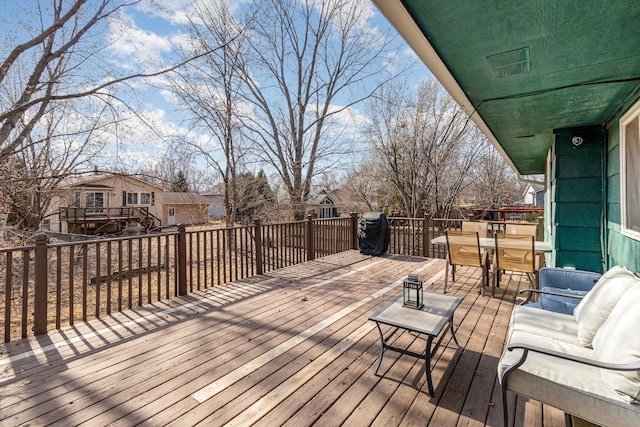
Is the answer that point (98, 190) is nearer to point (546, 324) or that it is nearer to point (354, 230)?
point (354, 230)

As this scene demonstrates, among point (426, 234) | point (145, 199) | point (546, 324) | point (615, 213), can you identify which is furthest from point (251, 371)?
point (145, 199)

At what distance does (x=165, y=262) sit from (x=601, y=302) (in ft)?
18.1

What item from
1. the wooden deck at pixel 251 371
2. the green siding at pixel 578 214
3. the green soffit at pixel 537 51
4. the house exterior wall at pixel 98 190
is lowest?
the wooden deck at pixel 251 371

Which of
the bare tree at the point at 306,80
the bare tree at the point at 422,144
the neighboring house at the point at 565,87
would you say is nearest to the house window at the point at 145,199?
the bare tree at the point at 306,80

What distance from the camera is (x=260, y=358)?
2.47 meters

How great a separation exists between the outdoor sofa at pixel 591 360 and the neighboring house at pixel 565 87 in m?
0.96

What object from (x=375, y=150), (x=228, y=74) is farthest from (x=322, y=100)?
(x=228, y=74)

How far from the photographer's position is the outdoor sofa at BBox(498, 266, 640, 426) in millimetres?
1364

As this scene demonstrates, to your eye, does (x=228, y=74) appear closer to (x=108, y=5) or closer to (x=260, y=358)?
(x=108, y=5)

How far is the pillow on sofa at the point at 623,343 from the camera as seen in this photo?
4.45 feet

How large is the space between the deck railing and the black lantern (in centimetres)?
300

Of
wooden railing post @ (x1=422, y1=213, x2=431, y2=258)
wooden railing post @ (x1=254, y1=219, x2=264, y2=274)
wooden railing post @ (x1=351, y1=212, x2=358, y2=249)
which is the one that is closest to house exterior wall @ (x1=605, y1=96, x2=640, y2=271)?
wooden railing post @ (x1=422, y1=213, x2=431, y2=258)

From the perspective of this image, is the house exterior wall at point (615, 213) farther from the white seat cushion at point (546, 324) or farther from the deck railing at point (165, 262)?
the deck railing at point (165, 262)

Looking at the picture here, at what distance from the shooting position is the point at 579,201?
3875 millimetres
